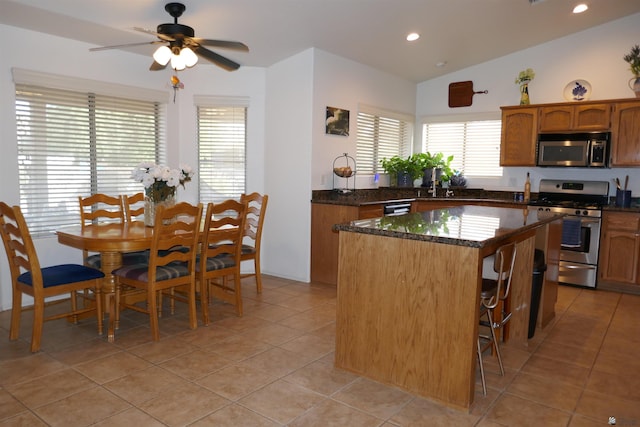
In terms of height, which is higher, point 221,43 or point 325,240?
point 221,43

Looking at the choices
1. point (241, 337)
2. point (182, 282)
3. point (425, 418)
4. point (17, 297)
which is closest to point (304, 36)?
point (182, 282)

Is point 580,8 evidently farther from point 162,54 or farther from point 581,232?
point 162,54

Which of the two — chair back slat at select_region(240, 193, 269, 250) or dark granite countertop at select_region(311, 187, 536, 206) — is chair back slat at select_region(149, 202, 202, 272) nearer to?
chair back slat at select_region(240, 193, 269, 250)

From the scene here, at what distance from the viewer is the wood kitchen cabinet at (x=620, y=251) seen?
485 cm

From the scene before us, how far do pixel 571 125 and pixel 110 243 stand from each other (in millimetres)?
5131

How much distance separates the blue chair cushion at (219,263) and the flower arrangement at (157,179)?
626 mm

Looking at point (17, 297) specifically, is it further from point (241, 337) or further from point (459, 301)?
point (459, 301)

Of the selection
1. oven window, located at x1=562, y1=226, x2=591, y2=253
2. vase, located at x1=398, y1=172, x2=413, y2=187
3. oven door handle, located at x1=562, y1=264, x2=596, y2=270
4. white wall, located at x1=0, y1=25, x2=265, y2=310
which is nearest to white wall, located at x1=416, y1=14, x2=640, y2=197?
oven window, located at x1=562, y1=226, x2=591, y2=253

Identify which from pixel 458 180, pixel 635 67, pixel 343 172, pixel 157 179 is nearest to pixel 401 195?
pixel 458 180

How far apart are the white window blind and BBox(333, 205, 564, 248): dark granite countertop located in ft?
9.44

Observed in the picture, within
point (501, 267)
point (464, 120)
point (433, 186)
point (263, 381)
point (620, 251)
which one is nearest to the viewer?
point (501, 267)

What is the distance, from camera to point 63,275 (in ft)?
10.5

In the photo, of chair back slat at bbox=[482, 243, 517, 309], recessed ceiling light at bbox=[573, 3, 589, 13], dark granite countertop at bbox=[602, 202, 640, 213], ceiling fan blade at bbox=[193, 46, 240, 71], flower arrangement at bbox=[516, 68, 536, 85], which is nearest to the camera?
chair back slat at bbox=[482, 243, 517, 309]

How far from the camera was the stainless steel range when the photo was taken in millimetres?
5012
